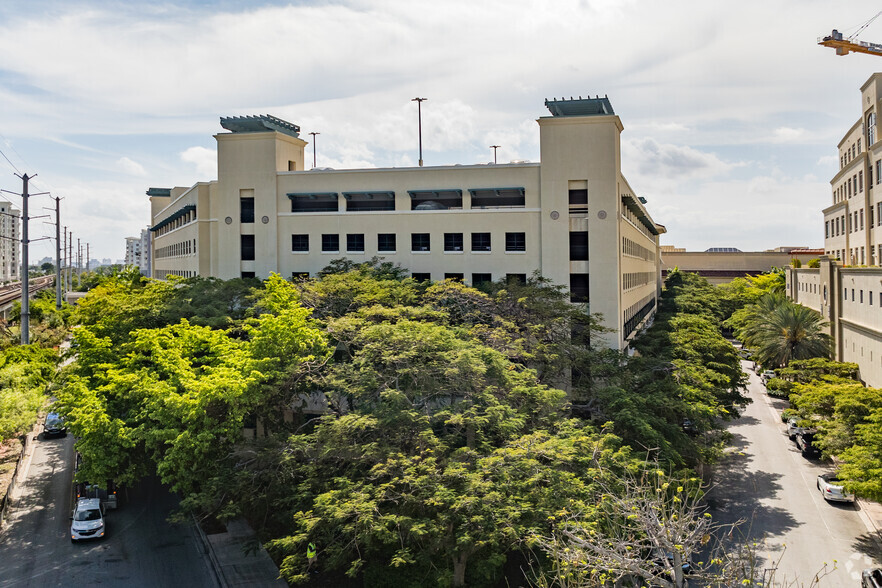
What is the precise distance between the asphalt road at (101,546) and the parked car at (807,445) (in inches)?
1462

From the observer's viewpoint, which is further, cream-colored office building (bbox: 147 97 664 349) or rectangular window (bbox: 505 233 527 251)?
rectangular window (bbox: 505 233 527 251)

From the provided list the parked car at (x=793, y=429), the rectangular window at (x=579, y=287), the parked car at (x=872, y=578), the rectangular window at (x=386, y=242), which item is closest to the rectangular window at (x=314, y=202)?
the rectangular window at (x=386, y=242)

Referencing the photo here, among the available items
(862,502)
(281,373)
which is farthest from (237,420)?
(862,502)

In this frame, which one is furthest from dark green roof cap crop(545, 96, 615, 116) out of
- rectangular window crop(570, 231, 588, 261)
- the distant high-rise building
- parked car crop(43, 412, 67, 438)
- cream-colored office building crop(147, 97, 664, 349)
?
the distant high-rise building

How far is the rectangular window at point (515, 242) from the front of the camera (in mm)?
44969

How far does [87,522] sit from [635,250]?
46.6m

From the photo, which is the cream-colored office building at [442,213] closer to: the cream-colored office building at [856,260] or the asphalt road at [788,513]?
the asphalt road at [788,513]

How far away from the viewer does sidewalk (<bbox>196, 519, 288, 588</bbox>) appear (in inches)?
1033

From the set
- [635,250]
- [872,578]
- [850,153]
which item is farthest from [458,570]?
[850,153]

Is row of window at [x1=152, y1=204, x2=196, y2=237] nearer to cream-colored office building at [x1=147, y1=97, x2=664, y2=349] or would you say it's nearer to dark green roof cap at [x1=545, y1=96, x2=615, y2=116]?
cream-colored office building at [x1=147, y1=97, x2=664, y2=349]

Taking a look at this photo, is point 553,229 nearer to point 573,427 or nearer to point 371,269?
point 371,269

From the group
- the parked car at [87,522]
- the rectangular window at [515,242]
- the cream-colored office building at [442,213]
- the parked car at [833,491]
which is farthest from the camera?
the rectangular window at [515,242]

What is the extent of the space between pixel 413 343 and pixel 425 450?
237 inches

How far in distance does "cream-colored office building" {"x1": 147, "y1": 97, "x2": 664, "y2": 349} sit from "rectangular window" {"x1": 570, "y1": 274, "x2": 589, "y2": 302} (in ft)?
0.22
